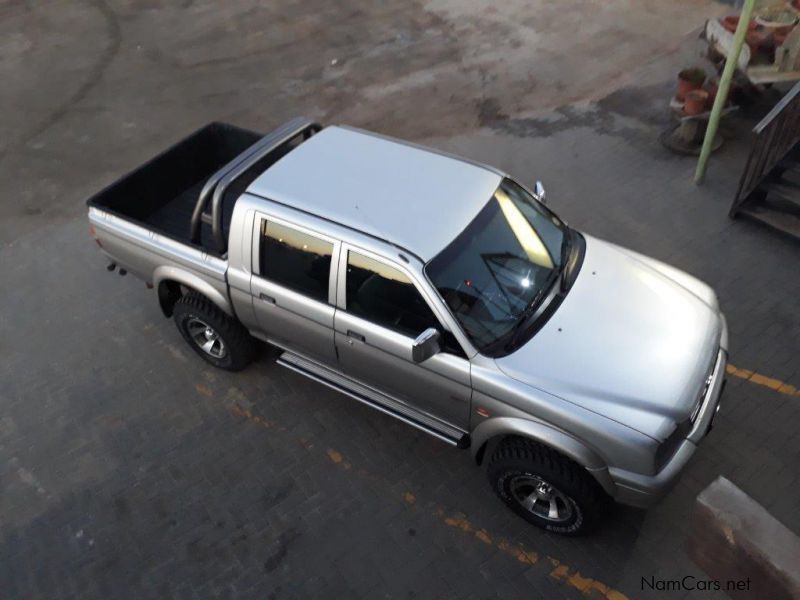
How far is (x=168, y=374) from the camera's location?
6.54 m

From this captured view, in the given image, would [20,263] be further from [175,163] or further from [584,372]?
[584,372]

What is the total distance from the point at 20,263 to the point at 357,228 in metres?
5.30

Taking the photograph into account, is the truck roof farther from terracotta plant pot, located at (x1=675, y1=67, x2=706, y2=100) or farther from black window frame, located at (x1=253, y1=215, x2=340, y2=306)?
terracotta plant pot, located at (x1=675, y1=67, x2=706, y2=100)

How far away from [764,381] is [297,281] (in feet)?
13.7

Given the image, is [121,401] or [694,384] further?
[121,401]

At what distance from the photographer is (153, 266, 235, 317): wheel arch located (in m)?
5.77

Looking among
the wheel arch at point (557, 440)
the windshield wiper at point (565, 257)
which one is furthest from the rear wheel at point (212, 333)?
the windshield wiper at point (565, 257)

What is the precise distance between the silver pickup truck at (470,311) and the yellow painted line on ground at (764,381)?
3.65ft

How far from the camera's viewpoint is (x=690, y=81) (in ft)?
29.3

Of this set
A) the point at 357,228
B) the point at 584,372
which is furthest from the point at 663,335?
the point at 357,228

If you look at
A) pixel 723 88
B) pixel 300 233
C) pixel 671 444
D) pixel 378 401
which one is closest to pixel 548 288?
pixel 671 444

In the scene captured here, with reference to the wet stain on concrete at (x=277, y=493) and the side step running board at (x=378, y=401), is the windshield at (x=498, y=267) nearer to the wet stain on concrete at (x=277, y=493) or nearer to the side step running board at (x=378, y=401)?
the side step running board at (x=378, y=401)

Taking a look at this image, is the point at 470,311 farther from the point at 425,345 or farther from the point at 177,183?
the point at 177,183

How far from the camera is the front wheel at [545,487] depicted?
14.8ft
